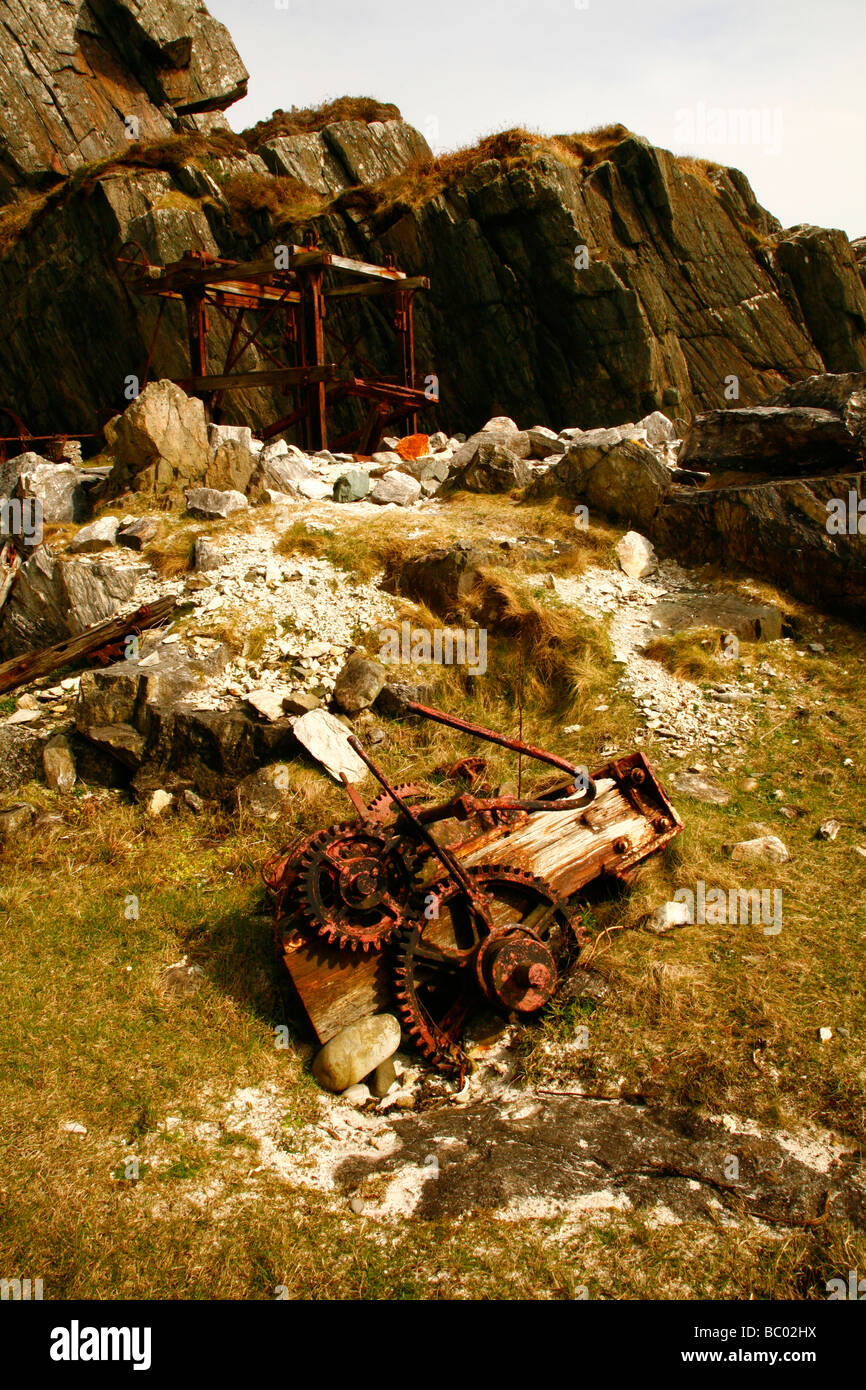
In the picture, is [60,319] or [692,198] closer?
[692,198]

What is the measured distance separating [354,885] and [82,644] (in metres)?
4.19

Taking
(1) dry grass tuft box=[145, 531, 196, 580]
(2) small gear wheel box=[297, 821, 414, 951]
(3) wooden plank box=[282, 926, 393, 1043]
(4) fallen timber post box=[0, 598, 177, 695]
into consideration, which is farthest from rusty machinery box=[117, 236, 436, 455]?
(3) wooden plank box=[282, 926, 393, 1043]

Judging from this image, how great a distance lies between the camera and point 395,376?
46.9 feet

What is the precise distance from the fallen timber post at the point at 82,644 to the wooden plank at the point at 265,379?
19.8ft

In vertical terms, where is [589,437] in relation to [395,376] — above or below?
below

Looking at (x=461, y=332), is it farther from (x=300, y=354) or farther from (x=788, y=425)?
(x=788, y=425)

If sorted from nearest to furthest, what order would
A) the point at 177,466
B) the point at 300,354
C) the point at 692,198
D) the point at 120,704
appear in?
1. the point at 120,704
2. the point at 177,466
3. the point at 300,354
4. the point at 692,198

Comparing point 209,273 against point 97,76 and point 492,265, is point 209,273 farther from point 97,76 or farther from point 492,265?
point 97,76

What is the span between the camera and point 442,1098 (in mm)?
3648

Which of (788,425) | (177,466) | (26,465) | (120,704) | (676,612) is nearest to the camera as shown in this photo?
(120,704)

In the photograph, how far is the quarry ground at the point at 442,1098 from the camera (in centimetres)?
278

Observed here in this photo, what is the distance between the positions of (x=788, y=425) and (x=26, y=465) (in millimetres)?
9111

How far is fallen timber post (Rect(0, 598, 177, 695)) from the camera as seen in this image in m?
6.73

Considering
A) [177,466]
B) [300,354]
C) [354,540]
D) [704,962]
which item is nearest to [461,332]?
[300,354]
